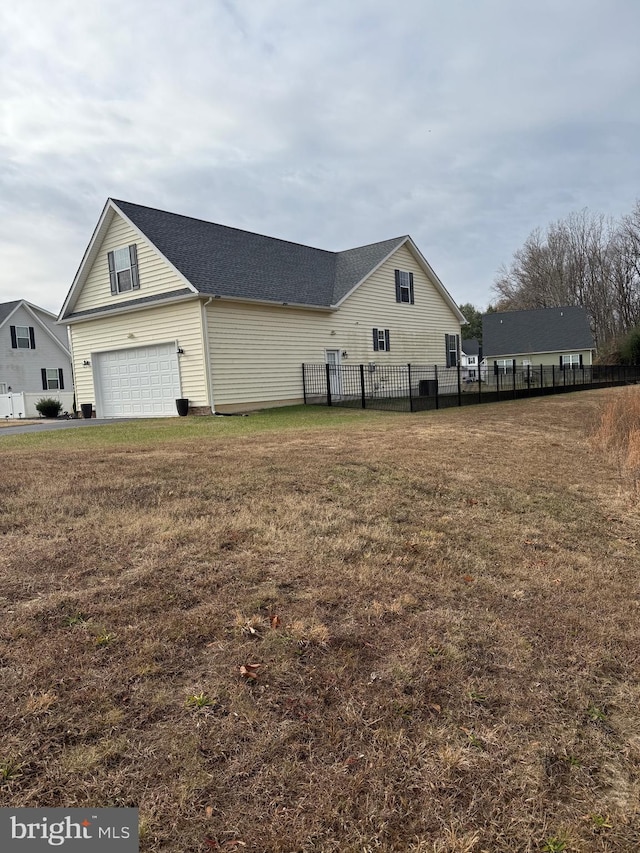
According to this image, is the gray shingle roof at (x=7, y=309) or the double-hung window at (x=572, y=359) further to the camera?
the double-hung window at (x=572, y=359)

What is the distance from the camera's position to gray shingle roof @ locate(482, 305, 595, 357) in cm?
4191

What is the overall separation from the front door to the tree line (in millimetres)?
34289

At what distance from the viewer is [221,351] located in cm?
1544

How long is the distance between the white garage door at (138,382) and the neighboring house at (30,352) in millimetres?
11597

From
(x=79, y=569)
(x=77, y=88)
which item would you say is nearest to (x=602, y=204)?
(x=77, y=88)

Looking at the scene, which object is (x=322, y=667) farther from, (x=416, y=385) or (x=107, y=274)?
(x=416, y=385)

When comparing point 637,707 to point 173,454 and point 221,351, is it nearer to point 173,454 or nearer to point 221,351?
point 173,454

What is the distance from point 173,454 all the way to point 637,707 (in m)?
6.30

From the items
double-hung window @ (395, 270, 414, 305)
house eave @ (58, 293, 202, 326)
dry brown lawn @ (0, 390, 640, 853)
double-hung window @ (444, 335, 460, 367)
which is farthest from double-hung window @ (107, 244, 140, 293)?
double-hung window @ (444, 335, 460, 367)

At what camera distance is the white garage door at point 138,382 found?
16109 mm

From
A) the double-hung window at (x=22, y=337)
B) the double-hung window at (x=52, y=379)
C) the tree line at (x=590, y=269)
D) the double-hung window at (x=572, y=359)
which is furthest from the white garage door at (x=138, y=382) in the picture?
the tree line at (x=590, y=269)

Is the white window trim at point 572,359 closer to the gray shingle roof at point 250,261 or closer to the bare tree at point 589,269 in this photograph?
the bare tree at point 589,269

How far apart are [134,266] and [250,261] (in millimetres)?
3972

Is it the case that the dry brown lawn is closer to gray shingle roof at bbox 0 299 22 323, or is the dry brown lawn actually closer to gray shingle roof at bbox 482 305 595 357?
gray shingle roof at bbox 0 299 22 323
